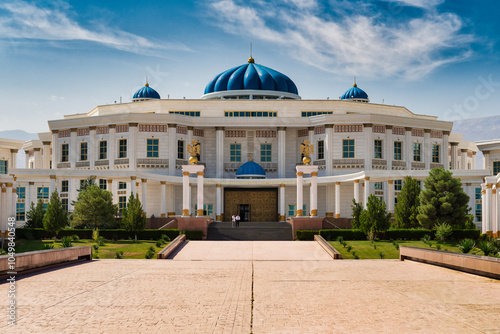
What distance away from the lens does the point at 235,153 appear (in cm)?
5909

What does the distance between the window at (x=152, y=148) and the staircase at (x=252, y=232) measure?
1261 cm

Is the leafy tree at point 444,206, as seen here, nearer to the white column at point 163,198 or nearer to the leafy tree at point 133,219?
the leafy tree at point 133,219

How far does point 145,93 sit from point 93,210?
1230 inches

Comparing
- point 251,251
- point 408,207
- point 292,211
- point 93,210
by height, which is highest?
point 408,207

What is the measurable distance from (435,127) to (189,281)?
47410 millimetres

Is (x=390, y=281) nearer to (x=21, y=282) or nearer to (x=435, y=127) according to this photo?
(x=21, y=282)

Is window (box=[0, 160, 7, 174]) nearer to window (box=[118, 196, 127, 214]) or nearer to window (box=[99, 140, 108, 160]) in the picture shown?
window (box=[99, 140, 108, 160])

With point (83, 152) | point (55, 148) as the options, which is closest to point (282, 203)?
point (83, 152)

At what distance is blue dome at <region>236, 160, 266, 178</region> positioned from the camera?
5544cm

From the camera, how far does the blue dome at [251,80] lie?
64312 mm

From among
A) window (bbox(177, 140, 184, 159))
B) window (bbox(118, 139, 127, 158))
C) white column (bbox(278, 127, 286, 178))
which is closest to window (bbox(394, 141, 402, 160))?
white column (bbox(278, 127, 286, 178))

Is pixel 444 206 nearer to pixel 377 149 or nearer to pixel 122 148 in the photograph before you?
pixel 377 149

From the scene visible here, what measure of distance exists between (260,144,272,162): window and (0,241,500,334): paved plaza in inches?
1439

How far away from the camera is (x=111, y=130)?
5766 cm
